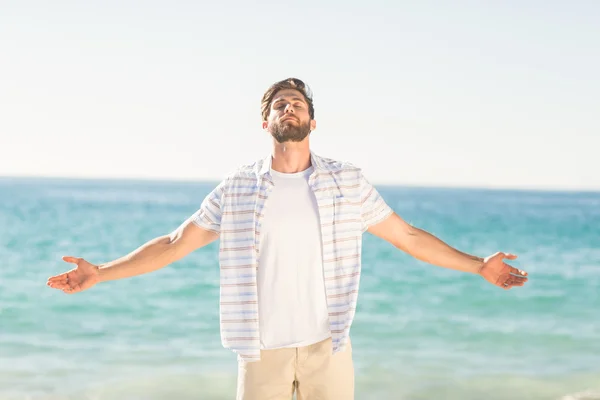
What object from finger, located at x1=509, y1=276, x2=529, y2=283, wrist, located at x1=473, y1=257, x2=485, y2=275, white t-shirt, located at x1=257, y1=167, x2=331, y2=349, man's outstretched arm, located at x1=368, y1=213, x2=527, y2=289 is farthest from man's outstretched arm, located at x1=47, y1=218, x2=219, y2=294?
finger, located at x1=509, y1=276, x2=529, y2=283

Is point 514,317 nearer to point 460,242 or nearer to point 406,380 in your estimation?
point 406,380

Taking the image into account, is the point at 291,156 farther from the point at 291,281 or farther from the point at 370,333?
the point at 370,333

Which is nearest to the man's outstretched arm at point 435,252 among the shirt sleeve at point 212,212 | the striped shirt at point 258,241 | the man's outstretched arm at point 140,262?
the striped shirt at point 258,241

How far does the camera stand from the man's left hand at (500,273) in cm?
401

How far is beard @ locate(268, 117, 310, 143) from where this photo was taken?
3619 millimetres

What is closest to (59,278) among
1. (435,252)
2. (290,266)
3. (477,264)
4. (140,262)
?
(140,262)

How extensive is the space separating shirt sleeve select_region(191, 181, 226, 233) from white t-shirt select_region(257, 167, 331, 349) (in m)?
0.22

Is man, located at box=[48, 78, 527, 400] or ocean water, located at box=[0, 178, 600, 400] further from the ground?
man, located at box=[48, 78, 527, 400]

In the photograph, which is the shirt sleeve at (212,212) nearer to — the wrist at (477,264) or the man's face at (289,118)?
the man's face at (289,118)

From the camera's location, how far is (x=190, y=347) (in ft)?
32.1

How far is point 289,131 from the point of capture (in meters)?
3.62

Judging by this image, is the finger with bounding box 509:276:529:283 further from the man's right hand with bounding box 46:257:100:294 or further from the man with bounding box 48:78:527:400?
the man's right hand with bounding box 46:257:100:294

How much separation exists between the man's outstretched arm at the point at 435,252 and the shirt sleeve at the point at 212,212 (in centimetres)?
64

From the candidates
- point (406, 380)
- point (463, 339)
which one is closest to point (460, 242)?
point (463, 339)
